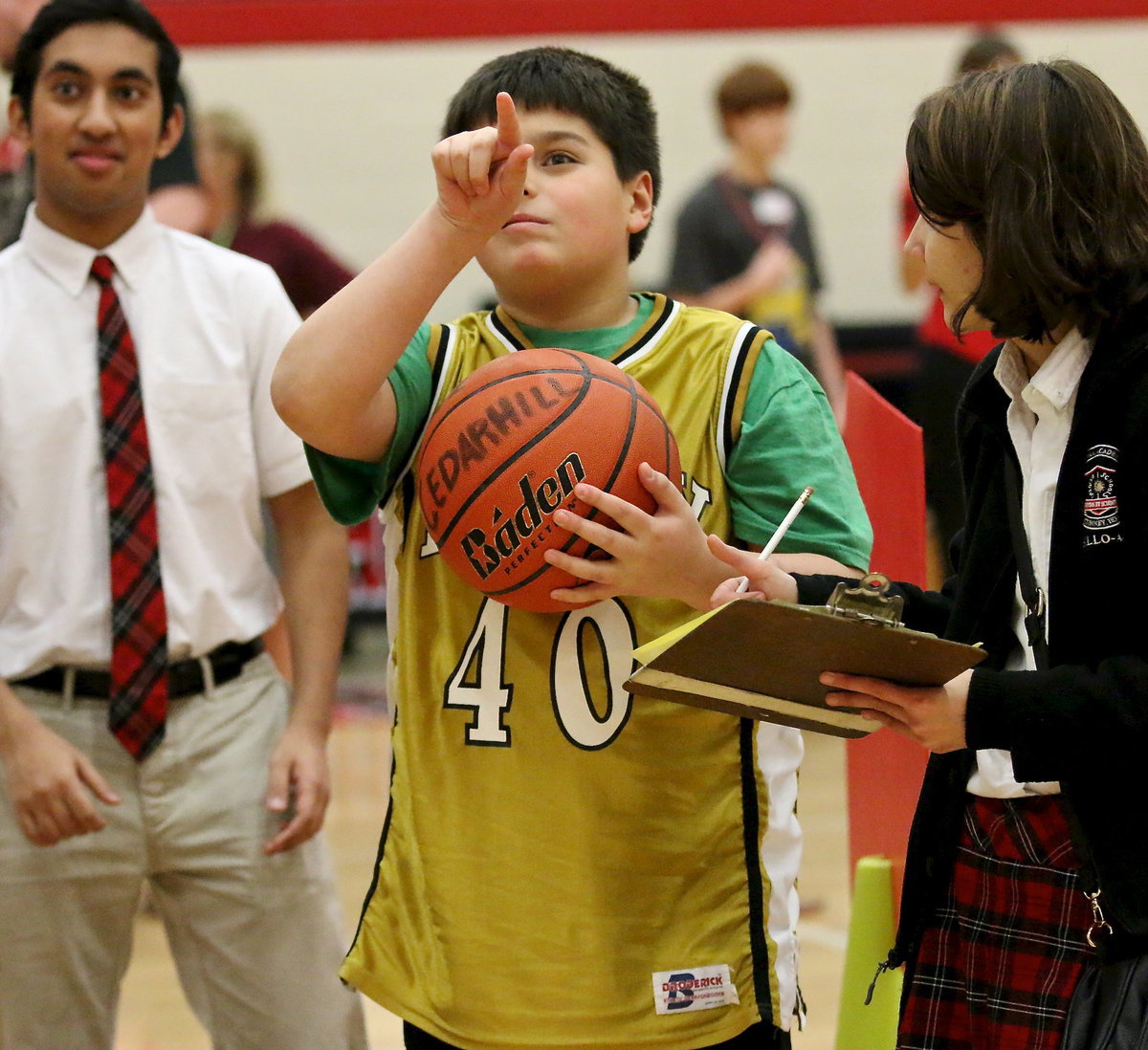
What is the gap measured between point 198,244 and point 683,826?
1.39 metres

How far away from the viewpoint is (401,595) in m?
2.24

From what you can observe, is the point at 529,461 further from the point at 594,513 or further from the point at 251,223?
the point at 251,223

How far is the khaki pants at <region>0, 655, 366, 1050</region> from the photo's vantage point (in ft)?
8.47

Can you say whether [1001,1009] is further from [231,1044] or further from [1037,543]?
[231,1044]

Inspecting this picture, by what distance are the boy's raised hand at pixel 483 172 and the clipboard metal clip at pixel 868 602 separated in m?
0.66

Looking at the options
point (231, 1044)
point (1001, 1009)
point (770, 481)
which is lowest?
point (231, 1044)


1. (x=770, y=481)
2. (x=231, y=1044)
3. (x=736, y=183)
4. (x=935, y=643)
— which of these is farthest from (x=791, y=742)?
(x=736, y=183)

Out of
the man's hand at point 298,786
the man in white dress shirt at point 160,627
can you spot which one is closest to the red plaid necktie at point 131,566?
the man in white dress shirt at point 160,627

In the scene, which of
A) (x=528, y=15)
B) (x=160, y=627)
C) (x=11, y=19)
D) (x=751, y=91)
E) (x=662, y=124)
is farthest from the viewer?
(x=662, y=124)

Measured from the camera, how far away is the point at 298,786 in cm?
265

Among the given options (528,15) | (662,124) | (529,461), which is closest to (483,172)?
(529,461)

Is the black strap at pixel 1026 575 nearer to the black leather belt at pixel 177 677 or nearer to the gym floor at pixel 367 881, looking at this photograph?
the black leather belt at pixel 177 677

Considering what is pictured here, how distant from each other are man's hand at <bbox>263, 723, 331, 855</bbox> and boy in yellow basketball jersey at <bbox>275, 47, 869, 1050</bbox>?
0.44 m

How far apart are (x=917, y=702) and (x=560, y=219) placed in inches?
32.5
